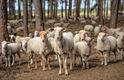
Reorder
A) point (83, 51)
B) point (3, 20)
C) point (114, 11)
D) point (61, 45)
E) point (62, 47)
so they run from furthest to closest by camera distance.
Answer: point (114, 11) → point (3, 20) → point (83, 51) → point (62, 47) → point (61, 45)

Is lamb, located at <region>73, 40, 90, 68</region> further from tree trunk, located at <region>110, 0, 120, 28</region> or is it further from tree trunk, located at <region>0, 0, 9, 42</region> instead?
tree trunk, located at <region>110, 0, 120, 28</region>

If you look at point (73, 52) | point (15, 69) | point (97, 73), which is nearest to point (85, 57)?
point (73, 52)

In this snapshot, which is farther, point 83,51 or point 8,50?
point 8,50

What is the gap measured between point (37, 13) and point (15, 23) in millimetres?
23432

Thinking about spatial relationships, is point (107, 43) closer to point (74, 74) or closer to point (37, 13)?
point (74, 74)

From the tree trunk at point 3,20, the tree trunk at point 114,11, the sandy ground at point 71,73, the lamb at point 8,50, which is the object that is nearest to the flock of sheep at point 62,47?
the lamb at point 8,50

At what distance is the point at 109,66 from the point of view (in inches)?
568

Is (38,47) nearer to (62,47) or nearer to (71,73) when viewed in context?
(62,47)

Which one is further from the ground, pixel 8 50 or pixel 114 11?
pixel 114 11

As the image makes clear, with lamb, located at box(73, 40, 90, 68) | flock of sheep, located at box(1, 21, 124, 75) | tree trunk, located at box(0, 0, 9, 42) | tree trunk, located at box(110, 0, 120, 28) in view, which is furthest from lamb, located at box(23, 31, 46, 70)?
tree trunk, located at box(110, 0, 120, 28)

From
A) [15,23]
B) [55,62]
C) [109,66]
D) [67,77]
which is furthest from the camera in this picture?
[15,23]

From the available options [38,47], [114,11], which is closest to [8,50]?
[38,47]

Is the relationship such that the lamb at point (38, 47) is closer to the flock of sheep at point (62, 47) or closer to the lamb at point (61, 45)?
the flock of sheep at point (62, 47)

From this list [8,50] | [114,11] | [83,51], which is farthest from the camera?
[114,11]
